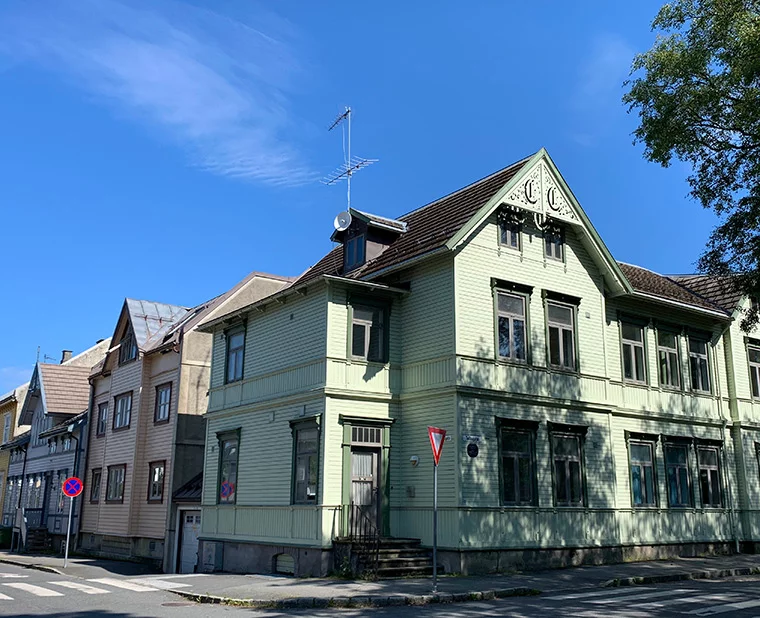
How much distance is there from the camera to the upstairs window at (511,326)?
70.5 feet

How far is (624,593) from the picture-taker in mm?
16078

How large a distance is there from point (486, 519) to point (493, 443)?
1.93 metres

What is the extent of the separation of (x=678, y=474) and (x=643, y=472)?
187 centimetres

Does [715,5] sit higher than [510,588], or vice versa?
[715,5]

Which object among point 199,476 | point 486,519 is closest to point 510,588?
point 486,519

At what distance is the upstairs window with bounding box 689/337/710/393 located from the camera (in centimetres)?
2739

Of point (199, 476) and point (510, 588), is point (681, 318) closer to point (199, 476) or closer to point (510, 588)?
point (510, 588)

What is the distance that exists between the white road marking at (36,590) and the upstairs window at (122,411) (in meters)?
14.0

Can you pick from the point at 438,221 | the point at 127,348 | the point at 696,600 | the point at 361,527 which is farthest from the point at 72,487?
the point at 696,600

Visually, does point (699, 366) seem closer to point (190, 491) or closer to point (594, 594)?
point (594, 594)

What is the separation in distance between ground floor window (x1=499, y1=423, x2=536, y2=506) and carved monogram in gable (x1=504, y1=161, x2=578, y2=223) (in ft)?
20.4

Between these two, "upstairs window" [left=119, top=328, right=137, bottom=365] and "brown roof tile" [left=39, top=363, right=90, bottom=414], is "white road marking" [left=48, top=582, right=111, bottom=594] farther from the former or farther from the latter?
"brown roof tile" [left=39, top=363, right=90, bottom=414]

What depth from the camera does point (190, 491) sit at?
28688 mm

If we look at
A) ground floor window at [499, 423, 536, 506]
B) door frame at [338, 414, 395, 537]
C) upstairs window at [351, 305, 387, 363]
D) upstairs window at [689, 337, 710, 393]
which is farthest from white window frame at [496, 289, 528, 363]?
upstairs window at [689, 337, 710, 393]
